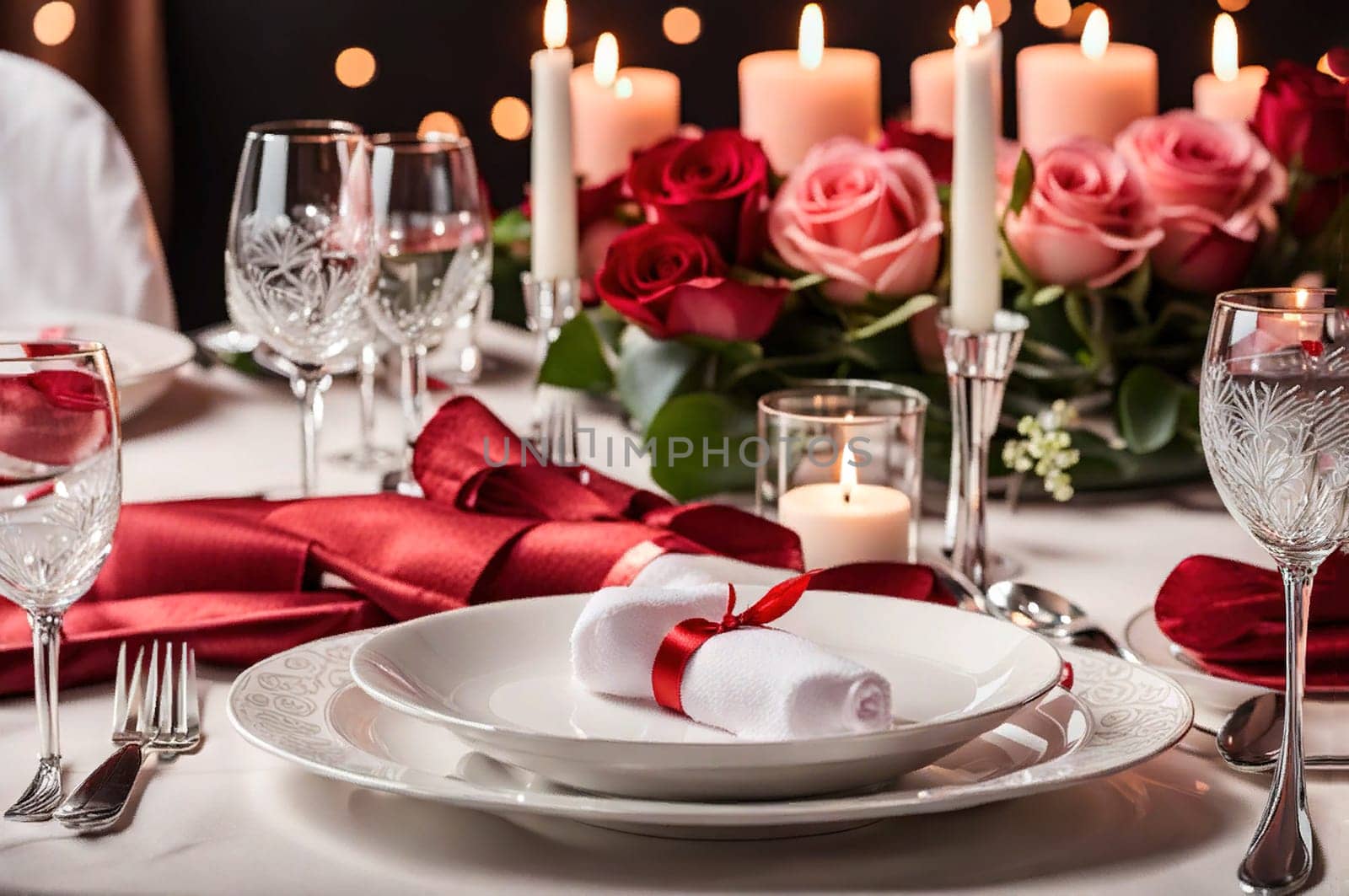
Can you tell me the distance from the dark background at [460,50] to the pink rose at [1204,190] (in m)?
2.07

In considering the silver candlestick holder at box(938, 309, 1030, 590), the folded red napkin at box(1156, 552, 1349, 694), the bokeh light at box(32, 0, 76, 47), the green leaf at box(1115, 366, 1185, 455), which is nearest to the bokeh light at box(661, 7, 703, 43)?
the bokeh light at box(32, 0, 76, 47)

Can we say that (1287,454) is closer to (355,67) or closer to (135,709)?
(135,709)

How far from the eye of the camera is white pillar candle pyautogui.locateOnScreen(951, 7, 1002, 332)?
1087mm

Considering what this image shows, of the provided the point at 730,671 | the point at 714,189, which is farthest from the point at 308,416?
the point at 730,671

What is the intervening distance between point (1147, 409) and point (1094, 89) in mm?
561

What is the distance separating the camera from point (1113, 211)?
1253mm

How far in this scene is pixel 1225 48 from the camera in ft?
5.74

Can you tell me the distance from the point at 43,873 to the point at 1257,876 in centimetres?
47

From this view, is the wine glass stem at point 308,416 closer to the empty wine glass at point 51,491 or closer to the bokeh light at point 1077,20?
the empty wine glass at point 51,491

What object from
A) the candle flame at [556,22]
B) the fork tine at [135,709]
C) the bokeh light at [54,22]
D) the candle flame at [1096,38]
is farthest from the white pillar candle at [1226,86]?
the bokeh light at [54,22]

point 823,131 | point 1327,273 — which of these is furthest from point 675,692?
point 823,131

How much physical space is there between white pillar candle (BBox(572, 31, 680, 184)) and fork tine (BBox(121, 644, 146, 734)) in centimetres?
115

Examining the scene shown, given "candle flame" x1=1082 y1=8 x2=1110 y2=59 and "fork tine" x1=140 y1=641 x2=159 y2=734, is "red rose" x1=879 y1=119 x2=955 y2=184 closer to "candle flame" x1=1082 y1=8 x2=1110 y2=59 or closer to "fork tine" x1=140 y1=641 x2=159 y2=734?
"candle flame" x1=1082 y1=8 x2=1110 y2=59

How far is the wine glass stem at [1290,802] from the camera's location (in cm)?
61
